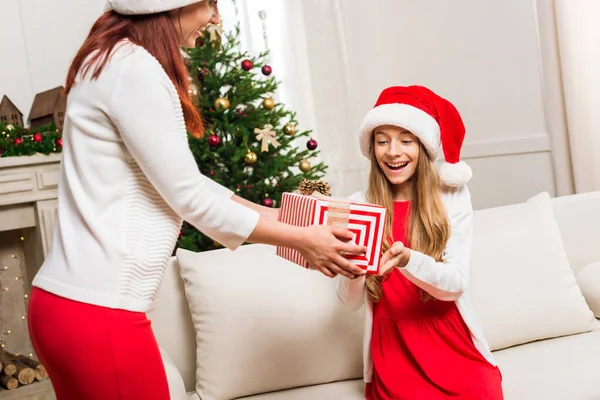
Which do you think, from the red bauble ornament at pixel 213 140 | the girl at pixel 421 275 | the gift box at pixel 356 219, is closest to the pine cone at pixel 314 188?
the red bauble ornament at pixel 213 140

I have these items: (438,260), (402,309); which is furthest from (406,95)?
(402,309)

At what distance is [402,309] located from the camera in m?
2.01

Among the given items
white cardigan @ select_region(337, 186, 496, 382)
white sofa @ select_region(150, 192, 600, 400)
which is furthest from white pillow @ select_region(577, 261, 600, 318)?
white cardigan @ select_region(337, 186, 496, 382)

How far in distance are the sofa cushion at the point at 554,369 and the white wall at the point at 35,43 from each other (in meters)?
3.22

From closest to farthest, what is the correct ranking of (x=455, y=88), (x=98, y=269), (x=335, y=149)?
(x=98, y=269) → (x=455, y=88) → (x=335, y=149)

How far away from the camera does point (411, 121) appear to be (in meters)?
2.03

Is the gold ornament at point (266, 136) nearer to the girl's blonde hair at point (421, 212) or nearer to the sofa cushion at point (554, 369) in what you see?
the girl's blonde hair at point (421, 212)

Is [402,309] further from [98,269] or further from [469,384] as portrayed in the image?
[98,269]

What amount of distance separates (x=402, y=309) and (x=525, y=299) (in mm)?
543

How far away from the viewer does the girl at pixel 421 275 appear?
1875mm

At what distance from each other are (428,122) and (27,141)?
8.51ft

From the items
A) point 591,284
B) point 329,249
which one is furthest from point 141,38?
point 591,284

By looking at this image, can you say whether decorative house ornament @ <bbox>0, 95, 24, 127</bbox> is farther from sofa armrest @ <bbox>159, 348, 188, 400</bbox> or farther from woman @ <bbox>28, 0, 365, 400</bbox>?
woman @ <bbox>28, 0, 365, 400</bbox>

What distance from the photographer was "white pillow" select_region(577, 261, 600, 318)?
8.04 feet
